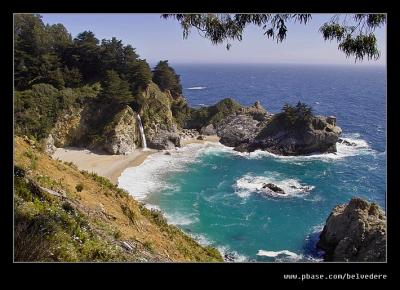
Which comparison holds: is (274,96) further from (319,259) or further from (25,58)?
(319,259)

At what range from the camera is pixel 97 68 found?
46188mm

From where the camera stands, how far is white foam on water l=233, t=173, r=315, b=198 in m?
34.2

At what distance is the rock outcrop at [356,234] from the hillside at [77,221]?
29.6 feet

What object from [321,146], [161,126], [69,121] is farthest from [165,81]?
[321,146]

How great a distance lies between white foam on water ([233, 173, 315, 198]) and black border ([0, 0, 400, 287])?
90.0 feet

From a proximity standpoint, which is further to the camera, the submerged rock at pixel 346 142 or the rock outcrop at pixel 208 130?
the rock outcrop at pixel 208 130

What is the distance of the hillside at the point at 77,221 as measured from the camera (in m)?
7.33

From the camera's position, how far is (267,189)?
34656 mm

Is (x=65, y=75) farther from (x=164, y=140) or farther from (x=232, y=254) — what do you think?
(x=232, y=254)

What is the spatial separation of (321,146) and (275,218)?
67.9ft

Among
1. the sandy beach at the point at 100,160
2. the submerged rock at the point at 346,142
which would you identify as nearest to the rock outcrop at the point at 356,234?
the sandy beach at the point at 100,160

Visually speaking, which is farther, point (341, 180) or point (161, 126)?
point (161, 126)

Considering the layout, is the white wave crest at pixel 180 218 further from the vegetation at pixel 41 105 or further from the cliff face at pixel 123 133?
the cliff face at pixel 123 133

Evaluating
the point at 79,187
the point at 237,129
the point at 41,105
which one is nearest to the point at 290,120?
the point at 237,129
